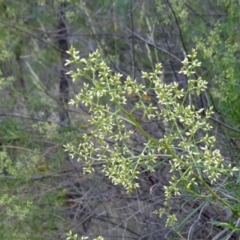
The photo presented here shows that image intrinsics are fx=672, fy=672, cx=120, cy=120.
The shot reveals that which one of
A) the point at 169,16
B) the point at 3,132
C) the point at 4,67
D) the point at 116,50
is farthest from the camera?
the point at 4,67

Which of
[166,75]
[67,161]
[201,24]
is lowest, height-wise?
[67,161]

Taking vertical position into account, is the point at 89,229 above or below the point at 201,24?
below

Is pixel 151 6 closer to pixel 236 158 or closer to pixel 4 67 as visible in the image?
Result: pixel 4 67

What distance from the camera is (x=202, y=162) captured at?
211 centimetres

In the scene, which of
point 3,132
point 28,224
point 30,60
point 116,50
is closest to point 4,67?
point 30,60

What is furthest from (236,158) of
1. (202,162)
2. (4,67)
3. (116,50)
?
(4,67)

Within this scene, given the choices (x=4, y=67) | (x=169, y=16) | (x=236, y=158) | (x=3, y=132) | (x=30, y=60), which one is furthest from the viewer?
(x=30, y=60)

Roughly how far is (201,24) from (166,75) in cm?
68

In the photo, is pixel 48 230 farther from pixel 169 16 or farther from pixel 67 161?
pixel 169 16

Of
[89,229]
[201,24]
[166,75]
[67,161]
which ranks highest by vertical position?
[201,24]

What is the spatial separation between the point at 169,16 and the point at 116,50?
25.0 inches

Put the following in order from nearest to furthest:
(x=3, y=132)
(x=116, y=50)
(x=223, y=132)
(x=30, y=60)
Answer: (x=223, y=132) < (x=3, y=132) < (x=116, y=50) < (x=30, y=60)

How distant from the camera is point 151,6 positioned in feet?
16.2

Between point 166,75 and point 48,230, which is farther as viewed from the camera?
point 166,75
